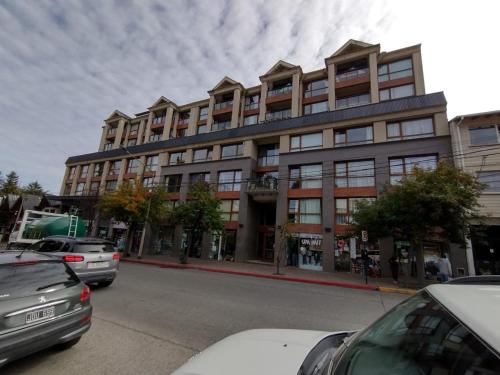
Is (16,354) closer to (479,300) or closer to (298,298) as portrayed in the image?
(479,300)

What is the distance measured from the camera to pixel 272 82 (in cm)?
2770

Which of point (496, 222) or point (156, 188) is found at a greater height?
point (156, 188)

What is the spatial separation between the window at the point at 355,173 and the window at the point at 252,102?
13.7 meters

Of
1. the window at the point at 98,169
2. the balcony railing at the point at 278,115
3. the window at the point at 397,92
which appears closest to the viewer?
the window at the point at 397,92

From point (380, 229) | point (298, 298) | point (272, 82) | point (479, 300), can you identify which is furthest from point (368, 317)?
point (272, 82)

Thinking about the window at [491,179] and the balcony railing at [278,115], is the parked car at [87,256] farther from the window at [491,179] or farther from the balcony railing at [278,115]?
the balcony railing at [278,115]

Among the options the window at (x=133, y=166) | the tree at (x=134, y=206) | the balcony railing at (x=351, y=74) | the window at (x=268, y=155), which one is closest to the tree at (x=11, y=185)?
the window at (x=133, y=166)

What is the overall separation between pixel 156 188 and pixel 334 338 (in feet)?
76.7

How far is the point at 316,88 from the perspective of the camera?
2598 cm

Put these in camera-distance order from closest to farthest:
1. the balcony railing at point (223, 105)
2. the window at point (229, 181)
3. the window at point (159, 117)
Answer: the window at point (229, 181) → the balcony railing at point (223, 105) → the window at point (159, 117)

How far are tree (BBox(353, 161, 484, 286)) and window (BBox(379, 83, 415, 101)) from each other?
11.1 metres

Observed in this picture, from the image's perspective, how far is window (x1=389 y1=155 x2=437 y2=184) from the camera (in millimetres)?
17188

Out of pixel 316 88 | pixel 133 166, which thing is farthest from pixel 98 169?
pixel 316 88

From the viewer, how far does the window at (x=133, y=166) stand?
32.3 meters
